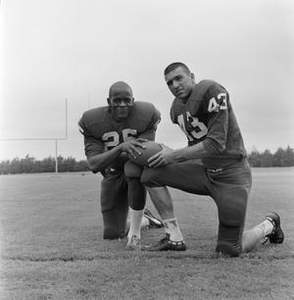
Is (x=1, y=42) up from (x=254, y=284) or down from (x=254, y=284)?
up

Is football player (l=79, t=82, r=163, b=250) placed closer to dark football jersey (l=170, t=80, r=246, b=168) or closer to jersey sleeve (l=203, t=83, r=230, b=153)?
dark football jersey (l=170, t=80, r=246, b=168)

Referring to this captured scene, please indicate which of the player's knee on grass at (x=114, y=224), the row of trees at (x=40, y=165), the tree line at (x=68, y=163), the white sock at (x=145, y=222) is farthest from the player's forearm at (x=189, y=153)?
the row of trees at (x=40, y=165)

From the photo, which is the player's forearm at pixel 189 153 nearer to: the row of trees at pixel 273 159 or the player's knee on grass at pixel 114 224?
the player's knee on grass at pixel 114 224

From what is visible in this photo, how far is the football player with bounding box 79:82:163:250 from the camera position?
3.45 meters

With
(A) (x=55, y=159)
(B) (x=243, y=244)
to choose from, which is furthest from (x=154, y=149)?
(A) (x=55, y=159)

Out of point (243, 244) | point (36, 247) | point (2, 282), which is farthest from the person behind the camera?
point (36, 247)

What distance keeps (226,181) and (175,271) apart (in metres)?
0.86

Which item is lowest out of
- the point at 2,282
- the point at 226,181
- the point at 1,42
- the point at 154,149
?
the point at 2,282

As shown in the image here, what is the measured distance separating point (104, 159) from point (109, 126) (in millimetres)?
341

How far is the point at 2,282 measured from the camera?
2443 millimetres

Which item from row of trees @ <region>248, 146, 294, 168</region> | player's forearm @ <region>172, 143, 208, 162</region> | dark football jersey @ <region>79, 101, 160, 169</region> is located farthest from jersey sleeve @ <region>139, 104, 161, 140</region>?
row of trees @ <region>248, 146, 294, 168</region>

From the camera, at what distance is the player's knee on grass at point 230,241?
9.95ft

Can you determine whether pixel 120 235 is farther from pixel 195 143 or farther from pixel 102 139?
pixel 195 143

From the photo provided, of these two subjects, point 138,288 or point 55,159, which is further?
point 55,159
